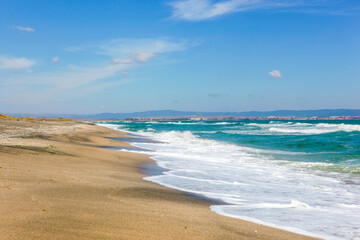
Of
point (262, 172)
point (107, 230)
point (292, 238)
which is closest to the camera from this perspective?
point (107, 230)

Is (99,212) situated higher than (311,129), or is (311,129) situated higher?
(99,212)

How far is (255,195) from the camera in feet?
30.5

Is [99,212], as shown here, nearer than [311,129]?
Yes

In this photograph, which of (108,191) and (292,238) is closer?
(292,238)

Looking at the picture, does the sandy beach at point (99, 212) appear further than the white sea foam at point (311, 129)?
No

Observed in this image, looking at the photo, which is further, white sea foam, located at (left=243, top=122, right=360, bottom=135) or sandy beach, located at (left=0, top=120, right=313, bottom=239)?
white sea foam, located at (left=243, top=122, right=360, bottom=135)

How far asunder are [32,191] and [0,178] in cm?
126

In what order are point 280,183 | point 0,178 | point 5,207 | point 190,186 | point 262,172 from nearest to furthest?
point 5,207
point 0,178
point 190,186
point 280,183
point 262,172

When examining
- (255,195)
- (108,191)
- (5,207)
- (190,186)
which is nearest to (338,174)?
(255,195)

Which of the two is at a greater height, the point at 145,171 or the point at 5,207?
the point at 5,207

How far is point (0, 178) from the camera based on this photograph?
7.02 meters

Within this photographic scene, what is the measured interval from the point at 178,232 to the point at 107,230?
111cm

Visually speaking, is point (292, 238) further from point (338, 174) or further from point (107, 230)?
point (338, 174)

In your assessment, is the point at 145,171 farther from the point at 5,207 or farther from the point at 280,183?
the point at 5,207
